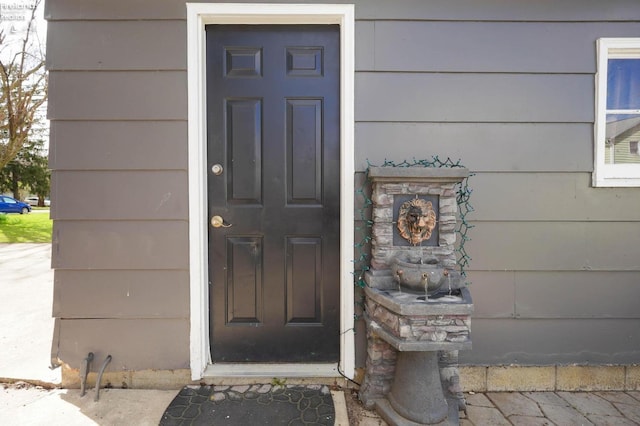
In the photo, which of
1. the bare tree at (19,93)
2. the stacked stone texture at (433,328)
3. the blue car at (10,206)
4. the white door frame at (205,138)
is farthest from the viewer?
the blue car at (10,206)

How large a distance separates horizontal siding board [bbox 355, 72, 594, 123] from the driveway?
2357mm

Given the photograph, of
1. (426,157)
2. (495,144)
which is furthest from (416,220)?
(495,144)

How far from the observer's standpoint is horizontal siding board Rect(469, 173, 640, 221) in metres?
1.70

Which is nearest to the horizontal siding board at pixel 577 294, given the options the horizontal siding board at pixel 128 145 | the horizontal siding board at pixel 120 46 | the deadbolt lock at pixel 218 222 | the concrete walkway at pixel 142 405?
the concrete walkway at pixel 142 405

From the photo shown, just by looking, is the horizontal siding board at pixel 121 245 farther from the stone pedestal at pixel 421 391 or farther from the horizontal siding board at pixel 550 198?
the horizontal siding board at pixel 550 198

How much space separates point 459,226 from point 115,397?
2.05 meters

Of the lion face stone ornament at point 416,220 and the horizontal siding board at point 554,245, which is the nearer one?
the lion face stone ornament at point 416,220

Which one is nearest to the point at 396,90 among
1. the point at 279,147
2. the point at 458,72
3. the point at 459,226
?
the point at 458,72

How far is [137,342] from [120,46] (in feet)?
5.31

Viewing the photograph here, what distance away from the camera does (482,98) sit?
5.56 feet

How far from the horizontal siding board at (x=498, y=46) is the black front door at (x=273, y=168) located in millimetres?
393

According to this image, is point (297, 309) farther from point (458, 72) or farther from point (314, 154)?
point (458, 72)

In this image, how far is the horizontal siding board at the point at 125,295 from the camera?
170cm

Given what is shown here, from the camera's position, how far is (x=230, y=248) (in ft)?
5.76
